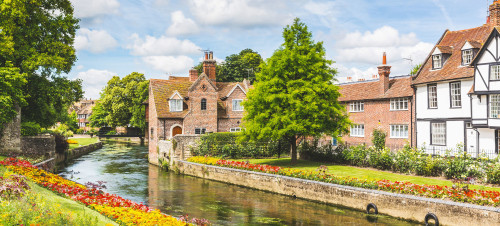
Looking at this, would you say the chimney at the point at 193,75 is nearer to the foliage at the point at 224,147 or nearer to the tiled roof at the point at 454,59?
the foliage at the point at 224,147

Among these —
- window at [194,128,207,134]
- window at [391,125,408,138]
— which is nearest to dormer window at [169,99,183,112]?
window at [194,128,207,134]

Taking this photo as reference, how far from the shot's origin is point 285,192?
24750mm

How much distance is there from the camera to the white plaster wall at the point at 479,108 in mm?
29972

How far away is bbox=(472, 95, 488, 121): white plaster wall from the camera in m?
30.0

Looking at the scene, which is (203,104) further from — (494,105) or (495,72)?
(495,72)

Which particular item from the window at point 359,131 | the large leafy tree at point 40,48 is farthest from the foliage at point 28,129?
the window at point 359,131

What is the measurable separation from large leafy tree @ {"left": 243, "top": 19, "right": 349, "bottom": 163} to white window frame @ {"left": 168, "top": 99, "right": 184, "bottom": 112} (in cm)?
1529

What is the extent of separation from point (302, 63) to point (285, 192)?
9916mm

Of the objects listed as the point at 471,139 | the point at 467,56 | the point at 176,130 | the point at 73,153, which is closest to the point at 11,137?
the point at 176,130

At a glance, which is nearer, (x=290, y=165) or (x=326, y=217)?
(x=326, y=217)

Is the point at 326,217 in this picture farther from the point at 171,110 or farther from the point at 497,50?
the point at 171,110

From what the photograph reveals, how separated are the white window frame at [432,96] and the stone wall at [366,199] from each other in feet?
56.5

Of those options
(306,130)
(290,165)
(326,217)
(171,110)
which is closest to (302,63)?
(306,130)

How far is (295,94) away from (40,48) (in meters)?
21.1
